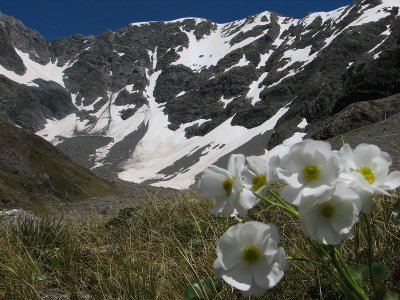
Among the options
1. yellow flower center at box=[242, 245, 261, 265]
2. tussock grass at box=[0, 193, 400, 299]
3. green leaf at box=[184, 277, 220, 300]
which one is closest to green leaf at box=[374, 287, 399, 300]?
yellow flower center at box=[242, 245, 261, 265]

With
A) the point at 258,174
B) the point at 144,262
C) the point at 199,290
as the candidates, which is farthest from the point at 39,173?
the point at 258,174

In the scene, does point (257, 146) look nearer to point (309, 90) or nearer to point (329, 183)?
point (309, 90)

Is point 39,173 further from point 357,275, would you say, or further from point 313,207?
point 313,207

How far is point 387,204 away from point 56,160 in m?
97.0

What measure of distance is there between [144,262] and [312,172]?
128 inches

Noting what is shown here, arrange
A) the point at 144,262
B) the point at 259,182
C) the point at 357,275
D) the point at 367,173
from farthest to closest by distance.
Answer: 1. the point at 144,262
2. the point at 357,275
3. the point at 259,182
4. the point at 367,173

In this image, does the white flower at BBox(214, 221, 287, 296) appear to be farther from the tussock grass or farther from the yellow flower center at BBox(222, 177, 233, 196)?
the tussock grass

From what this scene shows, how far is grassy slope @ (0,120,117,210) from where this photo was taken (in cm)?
6994

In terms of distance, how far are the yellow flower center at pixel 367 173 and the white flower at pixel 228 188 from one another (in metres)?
0.39

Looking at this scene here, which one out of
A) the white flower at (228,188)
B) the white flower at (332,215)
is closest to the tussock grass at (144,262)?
the white flower at (228,188)

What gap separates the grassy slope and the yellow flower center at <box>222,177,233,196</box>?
6302 cm

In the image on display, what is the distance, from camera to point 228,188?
1878 mm

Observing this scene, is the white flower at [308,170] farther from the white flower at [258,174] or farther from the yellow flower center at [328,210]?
the white flower at [258,174]

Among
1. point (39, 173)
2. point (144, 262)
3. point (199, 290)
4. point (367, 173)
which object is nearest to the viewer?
point (367, 173)
